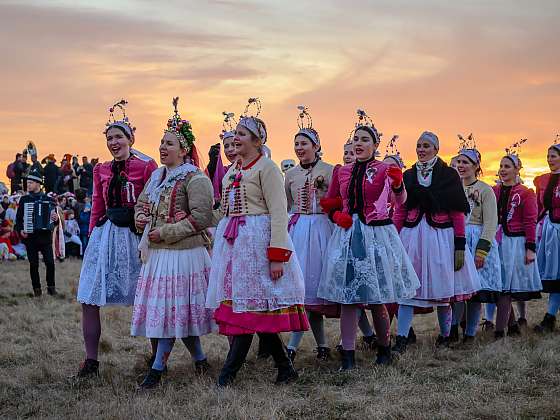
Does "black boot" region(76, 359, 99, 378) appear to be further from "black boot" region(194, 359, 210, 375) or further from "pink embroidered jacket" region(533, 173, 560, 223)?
"pink embroidered jacket" region(533, 173, 560, 223)

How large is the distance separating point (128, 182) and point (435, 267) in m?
3.10

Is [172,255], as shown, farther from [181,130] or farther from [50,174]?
[50,174]

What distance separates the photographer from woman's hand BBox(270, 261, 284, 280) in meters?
5.59

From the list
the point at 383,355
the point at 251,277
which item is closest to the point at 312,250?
the point at 383,355

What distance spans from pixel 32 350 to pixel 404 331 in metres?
3.77

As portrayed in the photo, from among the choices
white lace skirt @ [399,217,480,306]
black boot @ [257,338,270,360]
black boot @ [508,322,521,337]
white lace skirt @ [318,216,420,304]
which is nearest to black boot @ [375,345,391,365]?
white lace skirt @ [318,216,420,304]

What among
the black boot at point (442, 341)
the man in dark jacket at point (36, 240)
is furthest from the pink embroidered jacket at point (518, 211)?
the man in dark jacket at point (36, 240)

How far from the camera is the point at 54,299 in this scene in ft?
38.6

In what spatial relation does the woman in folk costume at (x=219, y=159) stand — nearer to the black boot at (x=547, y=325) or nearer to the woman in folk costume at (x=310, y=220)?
the woman in folk costume at (x=310, y=220)

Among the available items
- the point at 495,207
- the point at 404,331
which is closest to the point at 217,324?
the point at 404,331

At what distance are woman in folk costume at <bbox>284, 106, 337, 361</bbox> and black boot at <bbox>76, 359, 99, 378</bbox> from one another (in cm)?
179

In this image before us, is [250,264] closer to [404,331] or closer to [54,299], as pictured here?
[404,331]

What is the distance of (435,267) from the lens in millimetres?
7324

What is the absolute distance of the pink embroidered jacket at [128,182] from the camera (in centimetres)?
631
